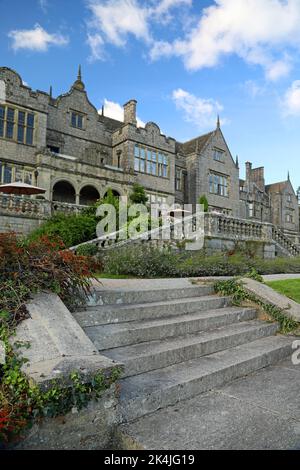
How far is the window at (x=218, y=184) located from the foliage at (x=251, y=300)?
26632 millimetres

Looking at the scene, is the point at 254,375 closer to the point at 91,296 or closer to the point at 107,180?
the point at 91,296

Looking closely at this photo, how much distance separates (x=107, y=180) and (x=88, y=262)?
19.1 m

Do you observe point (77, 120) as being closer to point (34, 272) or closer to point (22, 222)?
point (22, 222)

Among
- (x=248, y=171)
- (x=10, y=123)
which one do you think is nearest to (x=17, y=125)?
(x=10, y=123)

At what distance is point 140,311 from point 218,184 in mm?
30280

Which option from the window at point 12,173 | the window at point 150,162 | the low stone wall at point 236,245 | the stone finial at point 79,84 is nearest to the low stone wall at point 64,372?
the low stone wall at point 236,245

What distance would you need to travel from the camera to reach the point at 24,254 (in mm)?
3643

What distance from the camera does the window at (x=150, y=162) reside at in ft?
85.7

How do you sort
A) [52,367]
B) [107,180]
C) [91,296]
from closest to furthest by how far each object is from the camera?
1. [52,367]
2. [91,296]
3. [107,180]

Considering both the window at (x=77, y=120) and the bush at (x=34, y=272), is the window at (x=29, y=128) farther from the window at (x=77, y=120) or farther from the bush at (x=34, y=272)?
the bush at (x=34, y=272)

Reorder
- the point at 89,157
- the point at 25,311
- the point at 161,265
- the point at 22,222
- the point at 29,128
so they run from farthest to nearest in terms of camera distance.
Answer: the point at 89,157
the point at 29,128
the point at 22,222
the point at 161,265
the point at 25,311

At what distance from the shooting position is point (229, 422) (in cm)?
272

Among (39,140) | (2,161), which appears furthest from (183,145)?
(2,161)

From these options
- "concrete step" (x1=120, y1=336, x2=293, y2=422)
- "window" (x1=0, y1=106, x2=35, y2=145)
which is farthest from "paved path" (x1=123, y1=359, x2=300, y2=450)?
"window" (x1=0, y1=106, x2=35, y2=145)
